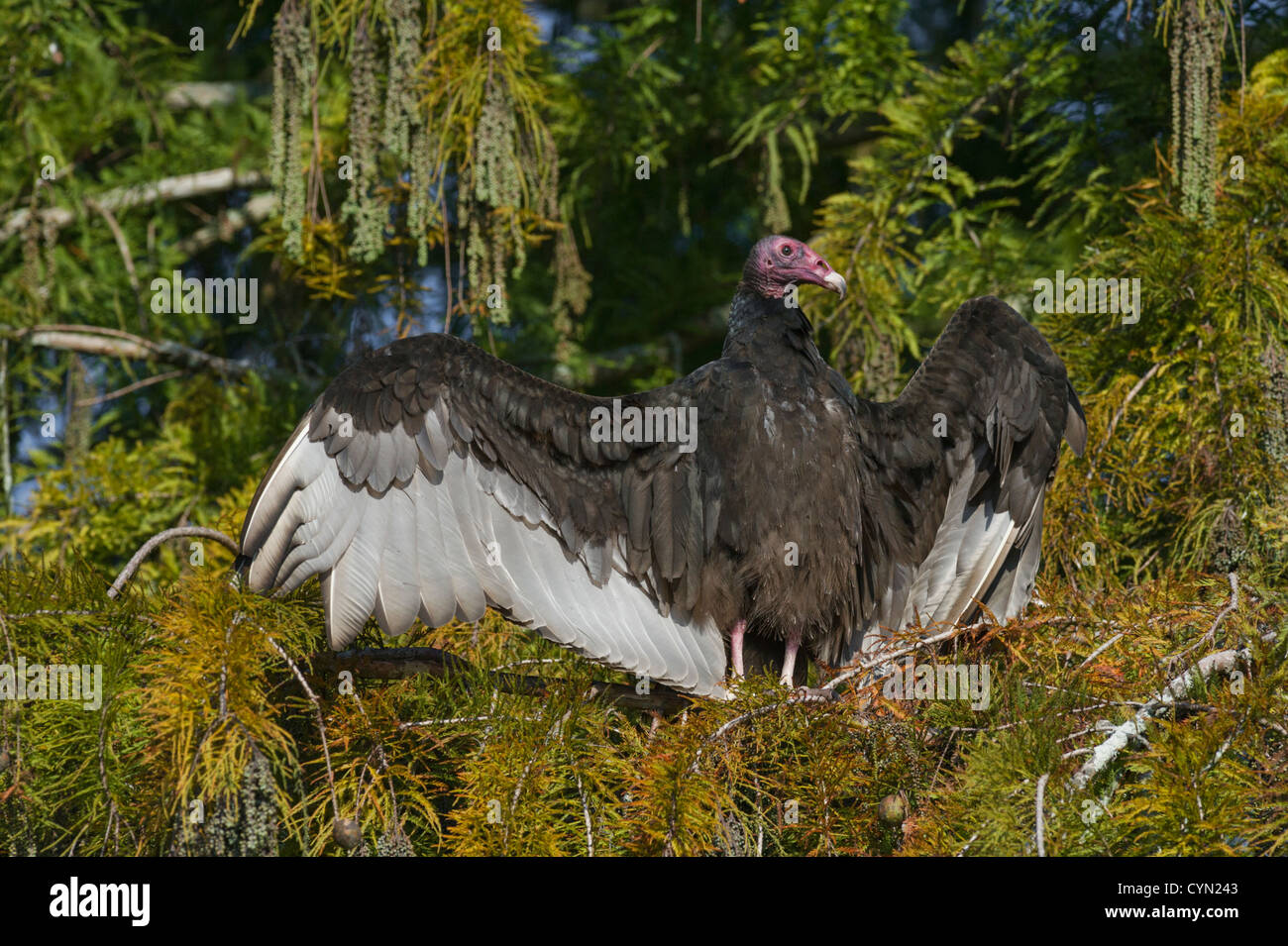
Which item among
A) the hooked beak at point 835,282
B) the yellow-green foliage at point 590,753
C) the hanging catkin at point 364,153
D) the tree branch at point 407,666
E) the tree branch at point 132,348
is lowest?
the yellow-green foliage at point 590,753

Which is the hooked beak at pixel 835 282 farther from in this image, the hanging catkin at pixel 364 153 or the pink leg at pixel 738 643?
the hanging catkin at pixel 364 153

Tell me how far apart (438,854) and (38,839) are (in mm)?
958

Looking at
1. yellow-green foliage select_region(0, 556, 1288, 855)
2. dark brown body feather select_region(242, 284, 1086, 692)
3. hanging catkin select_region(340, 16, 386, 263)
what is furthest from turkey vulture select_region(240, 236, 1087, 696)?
hanging catkin select_region(340, 16, 386, 263)

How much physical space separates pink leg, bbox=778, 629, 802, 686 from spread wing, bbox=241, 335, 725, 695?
20 centimetres

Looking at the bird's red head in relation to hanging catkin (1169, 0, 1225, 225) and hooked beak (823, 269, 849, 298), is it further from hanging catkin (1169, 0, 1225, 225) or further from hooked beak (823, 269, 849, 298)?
hanging catkin (1169, 0, 1225, 225)

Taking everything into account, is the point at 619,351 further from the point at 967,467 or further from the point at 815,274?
the point at 967,467

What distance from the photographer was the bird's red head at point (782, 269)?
14.9ft

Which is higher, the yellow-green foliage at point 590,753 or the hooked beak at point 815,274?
the hooked beak at point 815,274

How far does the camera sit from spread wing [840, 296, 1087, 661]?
430 cm

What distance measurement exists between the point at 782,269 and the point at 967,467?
874 mm

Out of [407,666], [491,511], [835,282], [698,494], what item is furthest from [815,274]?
[407,666]

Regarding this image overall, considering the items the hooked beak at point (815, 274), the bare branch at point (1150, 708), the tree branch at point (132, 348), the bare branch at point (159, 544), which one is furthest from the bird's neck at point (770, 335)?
the tree branch at point (132, 348)

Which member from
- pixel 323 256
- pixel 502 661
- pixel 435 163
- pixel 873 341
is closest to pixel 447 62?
pixel 435 163

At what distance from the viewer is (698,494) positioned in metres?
4.20
